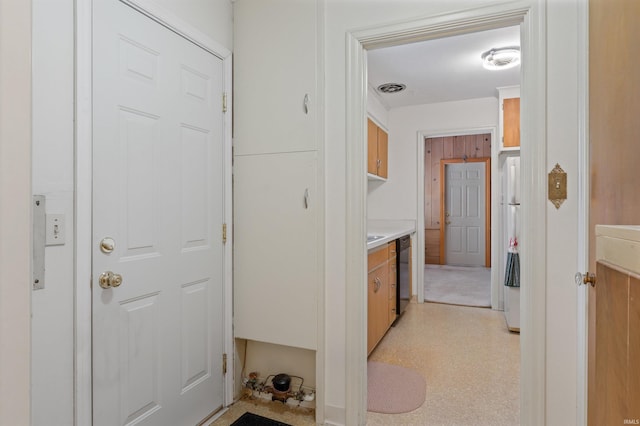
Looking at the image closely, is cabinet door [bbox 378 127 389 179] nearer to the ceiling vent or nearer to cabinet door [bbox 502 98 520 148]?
the ceiling vent

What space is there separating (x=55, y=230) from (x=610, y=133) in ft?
5.85

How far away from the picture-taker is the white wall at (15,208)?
1.68 feet

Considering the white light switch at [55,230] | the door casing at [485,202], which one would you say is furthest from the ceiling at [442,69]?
the door casing at [485,202]

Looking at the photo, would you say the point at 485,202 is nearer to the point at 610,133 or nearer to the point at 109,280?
the point at 610,133

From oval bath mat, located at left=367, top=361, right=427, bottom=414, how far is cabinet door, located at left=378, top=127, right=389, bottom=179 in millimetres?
2240

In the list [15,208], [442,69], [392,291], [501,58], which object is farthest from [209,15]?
[392,291]

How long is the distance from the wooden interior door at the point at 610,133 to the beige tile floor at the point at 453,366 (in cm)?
114

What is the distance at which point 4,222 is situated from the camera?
512mm

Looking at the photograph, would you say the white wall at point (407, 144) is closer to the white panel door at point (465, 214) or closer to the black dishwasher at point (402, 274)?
the black dishwasher at point (402, 274)

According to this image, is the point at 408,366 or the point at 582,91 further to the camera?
the point at 408,366

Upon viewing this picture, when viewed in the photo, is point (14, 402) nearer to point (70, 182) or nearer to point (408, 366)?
point (70, 182)

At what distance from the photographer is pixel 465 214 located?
7.00 m

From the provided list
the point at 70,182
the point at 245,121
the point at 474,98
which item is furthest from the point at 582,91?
the point at 474,98

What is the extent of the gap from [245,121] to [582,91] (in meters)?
1.63
